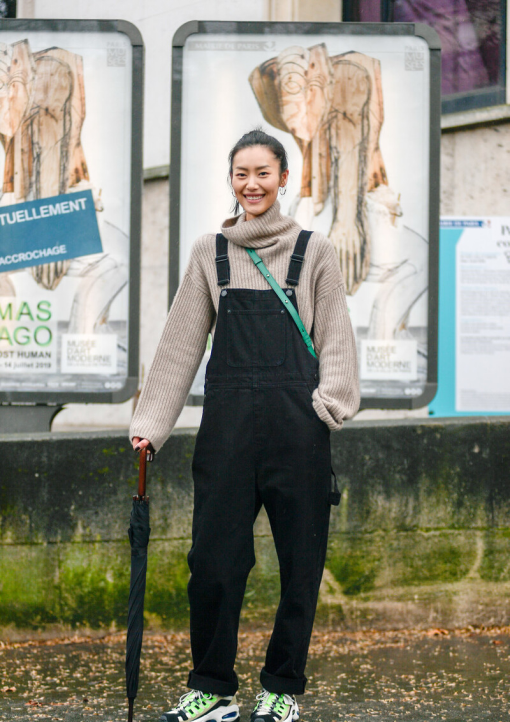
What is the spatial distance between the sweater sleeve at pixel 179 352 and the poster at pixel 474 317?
2.51 meters

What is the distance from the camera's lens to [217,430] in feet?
9.11

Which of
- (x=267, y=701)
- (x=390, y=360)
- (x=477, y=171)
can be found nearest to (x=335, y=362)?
(x=267, y=701)

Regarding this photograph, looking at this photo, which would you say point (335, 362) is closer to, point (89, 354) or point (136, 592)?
point (136, 592)

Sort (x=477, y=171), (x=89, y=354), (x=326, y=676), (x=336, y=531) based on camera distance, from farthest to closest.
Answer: (x=477, y=171) → (x=89, y=354) → (x=336, y=531) → (x=326, y=676)

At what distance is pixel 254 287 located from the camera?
2.82 meters

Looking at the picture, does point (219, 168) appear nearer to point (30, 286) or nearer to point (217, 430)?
point (30, 286)

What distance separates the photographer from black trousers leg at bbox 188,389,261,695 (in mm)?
2760

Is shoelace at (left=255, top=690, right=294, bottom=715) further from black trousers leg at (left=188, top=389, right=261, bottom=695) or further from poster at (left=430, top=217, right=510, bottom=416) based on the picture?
poster at (left=430, top=217, right=510, bottom=416)

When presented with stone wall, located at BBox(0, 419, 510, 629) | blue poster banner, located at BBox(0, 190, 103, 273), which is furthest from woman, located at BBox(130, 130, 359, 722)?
blue poster banner, located at BBox(0, 190, 103, 273)

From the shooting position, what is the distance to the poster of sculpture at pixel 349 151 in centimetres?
450

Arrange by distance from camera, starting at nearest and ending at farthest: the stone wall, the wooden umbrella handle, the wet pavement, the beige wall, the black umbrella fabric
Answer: the black umbrella fabric < the wooden umbrella handle < the wet pavement < the stone wall < the beige wall

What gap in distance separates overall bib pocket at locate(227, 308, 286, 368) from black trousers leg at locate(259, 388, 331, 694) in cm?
12

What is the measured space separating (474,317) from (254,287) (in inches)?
103

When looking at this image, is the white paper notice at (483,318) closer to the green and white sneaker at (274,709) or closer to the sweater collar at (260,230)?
the sweater collar at (260,230)
